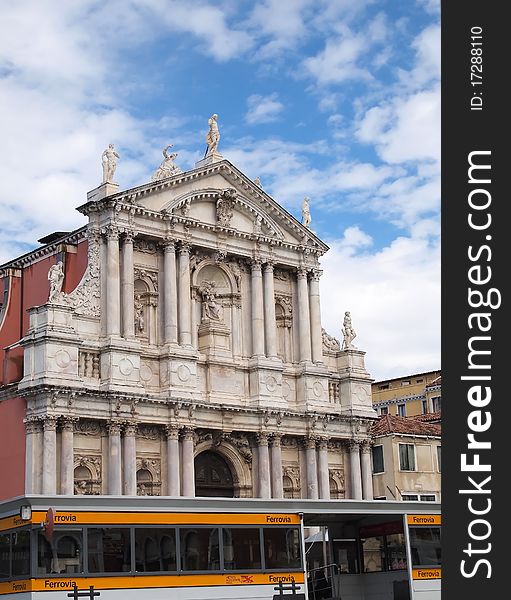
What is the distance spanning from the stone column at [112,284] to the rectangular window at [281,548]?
46.2 feet

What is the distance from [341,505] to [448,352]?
1430 centimetres

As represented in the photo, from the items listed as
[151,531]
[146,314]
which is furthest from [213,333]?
[151,531]

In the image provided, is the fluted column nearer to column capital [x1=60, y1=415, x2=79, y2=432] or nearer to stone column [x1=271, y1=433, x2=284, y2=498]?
stone column [x1=271, y1=433, x2=284, y2=498]

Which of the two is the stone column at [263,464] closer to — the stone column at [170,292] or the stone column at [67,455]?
the stone column at [170,292]

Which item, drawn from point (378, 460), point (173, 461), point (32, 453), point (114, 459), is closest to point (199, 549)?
point (32, 453)

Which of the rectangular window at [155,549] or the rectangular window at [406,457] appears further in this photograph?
the rectangular window at [406,457]

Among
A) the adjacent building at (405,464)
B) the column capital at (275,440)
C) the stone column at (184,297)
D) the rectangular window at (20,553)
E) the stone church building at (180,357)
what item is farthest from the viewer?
the adjacent building at (405,464)

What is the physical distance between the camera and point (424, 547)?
23.2m

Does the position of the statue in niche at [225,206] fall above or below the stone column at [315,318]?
above

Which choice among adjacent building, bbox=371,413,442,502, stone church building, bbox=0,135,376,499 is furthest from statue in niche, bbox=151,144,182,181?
adjacent building, bbox=371,413,442,502

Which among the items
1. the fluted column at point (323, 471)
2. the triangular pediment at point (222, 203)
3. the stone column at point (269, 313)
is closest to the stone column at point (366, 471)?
the fluted column at point (323, 471)

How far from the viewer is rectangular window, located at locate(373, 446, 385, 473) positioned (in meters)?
46.7

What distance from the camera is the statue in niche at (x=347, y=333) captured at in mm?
41469

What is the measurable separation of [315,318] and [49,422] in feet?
41.0
